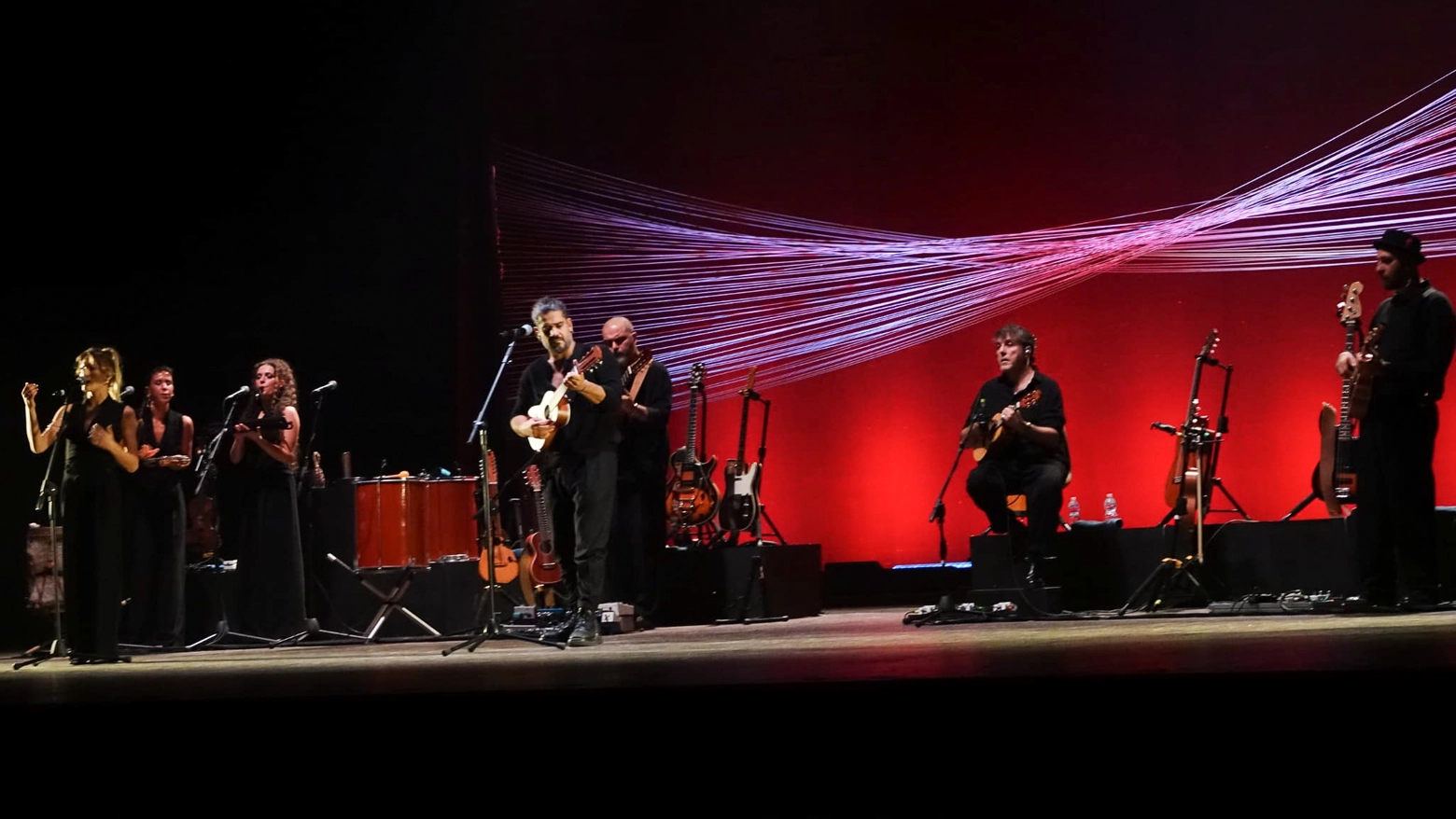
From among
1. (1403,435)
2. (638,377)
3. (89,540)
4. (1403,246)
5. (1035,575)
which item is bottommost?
(1035,575)

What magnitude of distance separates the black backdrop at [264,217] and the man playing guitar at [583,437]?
10.4 ft

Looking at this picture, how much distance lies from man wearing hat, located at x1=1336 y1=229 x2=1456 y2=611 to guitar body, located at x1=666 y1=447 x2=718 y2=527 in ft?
13.0

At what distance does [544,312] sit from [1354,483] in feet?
→ 12.4

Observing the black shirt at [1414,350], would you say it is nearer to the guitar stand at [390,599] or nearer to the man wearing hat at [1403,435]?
the man wearing hat at [1403,435]

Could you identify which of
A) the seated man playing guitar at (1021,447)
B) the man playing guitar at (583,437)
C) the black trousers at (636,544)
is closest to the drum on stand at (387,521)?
the black trousers at (636,544)

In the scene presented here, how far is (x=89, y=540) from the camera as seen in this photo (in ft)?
19.4

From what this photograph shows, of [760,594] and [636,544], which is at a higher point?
[636,544]

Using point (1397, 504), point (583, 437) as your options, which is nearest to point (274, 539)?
point (583, 437)

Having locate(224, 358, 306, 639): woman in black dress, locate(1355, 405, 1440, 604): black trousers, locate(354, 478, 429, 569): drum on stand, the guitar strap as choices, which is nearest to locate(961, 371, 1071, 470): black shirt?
locate(1355, 405, 1440, 604): black trousers

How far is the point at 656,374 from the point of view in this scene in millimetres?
7555

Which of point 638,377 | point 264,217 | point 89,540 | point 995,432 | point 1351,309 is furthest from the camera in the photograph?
point 264,217

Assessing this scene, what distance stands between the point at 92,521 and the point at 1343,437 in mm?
5506

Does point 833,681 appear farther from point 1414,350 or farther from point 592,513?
point 1414,350

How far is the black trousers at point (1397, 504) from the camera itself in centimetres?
545
